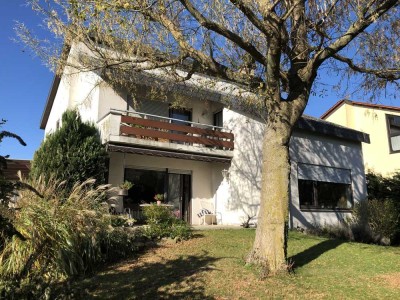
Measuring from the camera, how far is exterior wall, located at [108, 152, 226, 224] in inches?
582

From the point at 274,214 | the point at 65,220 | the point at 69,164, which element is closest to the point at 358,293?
the point at 274,214

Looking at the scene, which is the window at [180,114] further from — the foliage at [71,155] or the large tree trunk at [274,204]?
the large tree trunk at [274,204]

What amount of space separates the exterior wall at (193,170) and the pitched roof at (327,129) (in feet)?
15.2

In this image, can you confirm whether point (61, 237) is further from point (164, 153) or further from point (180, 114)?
point (180, 114)

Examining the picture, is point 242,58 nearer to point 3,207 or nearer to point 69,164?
point 69,164

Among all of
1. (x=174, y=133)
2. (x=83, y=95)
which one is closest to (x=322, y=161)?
(x=174, y=133)

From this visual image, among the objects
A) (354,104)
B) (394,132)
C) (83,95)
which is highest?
(354,104)

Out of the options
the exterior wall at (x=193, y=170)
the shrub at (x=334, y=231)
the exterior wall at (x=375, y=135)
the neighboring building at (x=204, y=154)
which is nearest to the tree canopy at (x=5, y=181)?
the neighboring building at (x=204, y=154)

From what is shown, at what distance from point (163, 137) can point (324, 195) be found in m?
9.22

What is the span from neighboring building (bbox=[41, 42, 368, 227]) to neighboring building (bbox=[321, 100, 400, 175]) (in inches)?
247

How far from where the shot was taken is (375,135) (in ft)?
83.1

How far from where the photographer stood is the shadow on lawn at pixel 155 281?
20.8 ft

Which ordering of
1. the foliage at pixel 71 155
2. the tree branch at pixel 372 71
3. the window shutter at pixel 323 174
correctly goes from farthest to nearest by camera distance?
the window shutter at pixel 323 174 < the foliage at pixel 71 155 < the tree branch at pixel 372 71

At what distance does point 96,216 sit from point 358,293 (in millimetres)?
6081
